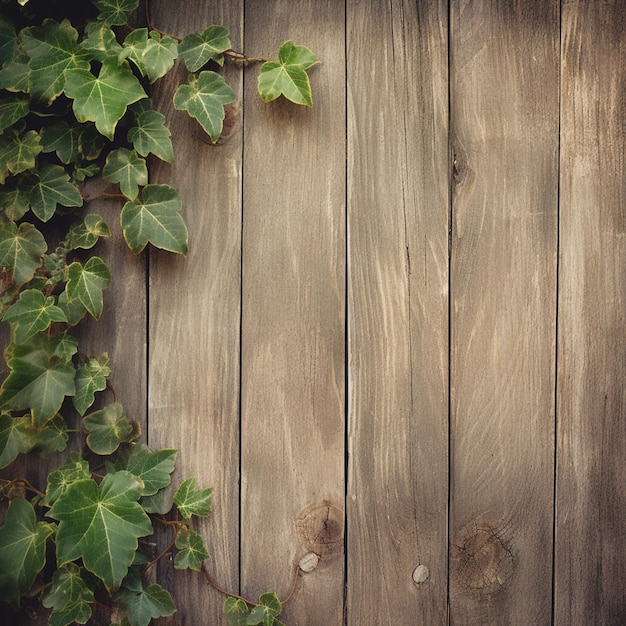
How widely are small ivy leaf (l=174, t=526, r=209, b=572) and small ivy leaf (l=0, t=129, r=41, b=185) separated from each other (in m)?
0.62

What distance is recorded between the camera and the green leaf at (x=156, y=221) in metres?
0.92

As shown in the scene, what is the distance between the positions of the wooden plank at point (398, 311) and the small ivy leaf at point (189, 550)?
24 centimetres

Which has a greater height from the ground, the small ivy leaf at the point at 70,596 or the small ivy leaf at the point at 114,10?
the small ivy leaf at the point at 114,10

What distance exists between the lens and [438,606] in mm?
989

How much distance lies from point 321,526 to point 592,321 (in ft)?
1.85

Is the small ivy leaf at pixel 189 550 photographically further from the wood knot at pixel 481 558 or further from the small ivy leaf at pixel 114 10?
the small ivy leaf at pixel 114 10

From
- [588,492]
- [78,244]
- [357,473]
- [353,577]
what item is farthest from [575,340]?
[78,244]

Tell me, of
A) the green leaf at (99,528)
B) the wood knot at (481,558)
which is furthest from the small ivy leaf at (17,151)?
the wood knot at (481,558)

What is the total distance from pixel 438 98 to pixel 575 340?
0.46m

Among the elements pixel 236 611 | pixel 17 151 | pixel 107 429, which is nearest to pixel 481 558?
pixel 236 611

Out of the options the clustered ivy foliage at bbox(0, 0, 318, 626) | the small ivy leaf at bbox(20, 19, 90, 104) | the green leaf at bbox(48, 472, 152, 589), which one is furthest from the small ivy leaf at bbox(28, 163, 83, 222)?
the green leaf at bbox(48, 472, 152, 589)

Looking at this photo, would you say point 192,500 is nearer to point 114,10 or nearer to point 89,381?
point 89,381

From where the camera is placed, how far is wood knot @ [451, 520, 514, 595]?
3.23 feet

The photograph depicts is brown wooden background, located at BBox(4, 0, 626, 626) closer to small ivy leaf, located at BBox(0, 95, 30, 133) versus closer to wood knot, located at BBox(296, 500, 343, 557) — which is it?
wood knot, located at BBox(296, 500, 343, 557)
